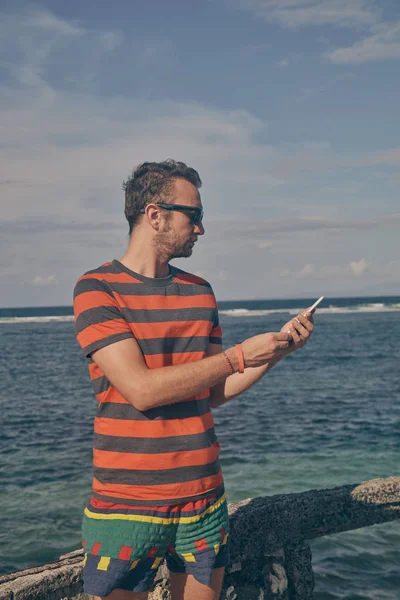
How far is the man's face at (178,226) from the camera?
2.74 metres

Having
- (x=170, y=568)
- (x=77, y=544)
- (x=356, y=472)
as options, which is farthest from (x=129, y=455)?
(x=356, y=472)

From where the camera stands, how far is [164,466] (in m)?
2.51

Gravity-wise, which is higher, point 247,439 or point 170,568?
point 170,568

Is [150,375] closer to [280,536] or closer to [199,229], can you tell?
[199,229]

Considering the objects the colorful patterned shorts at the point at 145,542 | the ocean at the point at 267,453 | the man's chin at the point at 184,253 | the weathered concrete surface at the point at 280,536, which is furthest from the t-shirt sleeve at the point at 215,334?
the ocean at the point at 267,453

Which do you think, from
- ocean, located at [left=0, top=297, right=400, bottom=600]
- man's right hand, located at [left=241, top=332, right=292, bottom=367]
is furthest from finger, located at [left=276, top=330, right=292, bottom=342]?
ocean, located at [left=0, top=297, right=400, bottom=600]

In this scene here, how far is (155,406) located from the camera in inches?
96.6

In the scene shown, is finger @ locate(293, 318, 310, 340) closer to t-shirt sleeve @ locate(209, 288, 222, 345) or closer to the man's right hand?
the man's right hand

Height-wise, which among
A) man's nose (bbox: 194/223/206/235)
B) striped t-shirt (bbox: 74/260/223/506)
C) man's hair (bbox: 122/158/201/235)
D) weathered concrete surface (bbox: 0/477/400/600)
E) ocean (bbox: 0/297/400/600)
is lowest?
ocean (bbox: 0/297/400/600)

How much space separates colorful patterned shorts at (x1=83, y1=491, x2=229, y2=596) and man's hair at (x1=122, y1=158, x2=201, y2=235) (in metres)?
1.22

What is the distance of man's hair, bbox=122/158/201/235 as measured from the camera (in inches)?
108

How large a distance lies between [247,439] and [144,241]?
11.5 meters

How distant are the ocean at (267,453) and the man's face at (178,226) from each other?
468 centimetres

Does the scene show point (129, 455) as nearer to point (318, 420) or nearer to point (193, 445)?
point (193, 445)
